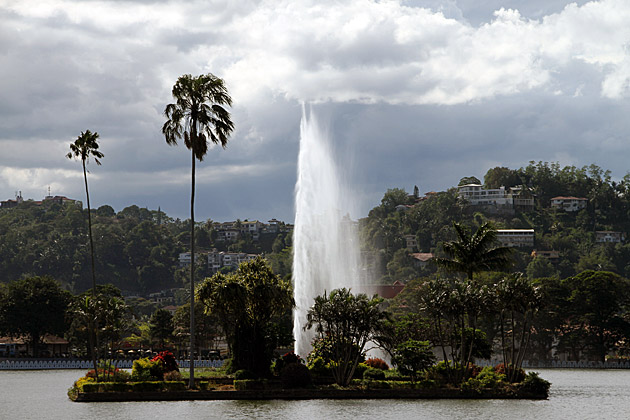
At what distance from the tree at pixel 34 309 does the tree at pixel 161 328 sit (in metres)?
13.6

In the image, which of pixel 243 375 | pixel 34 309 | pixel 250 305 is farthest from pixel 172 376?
pixel 34 309

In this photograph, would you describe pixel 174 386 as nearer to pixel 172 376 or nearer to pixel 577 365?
pixel 172 376

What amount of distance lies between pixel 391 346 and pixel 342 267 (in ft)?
78.6

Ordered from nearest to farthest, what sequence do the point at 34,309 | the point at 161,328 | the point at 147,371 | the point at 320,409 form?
1. the point at 320,409
2. the point at 147,371
3. the point at 34,309
4. the point at 161,328

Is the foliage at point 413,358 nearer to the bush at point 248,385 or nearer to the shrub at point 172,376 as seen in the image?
the bush at point 248,385

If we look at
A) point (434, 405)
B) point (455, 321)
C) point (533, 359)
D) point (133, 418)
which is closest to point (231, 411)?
point (133, 418)

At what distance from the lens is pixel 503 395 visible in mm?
59625

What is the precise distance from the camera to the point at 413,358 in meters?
61.9

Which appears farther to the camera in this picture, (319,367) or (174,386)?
(319,367)

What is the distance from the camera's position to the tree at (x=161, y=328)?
5212 inches

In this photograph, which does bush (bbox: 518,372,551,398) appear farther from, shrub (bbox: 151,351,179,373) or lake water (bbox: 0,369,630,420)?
shrub (bbox: 151,351,179,373)

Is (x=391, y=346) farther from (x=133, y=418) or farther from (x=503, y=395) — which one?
(x=133, y=418)

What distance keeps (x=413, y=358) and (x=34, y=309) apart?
81.5 meters

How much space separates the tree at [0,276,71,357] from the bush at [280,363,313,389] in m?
76.9
